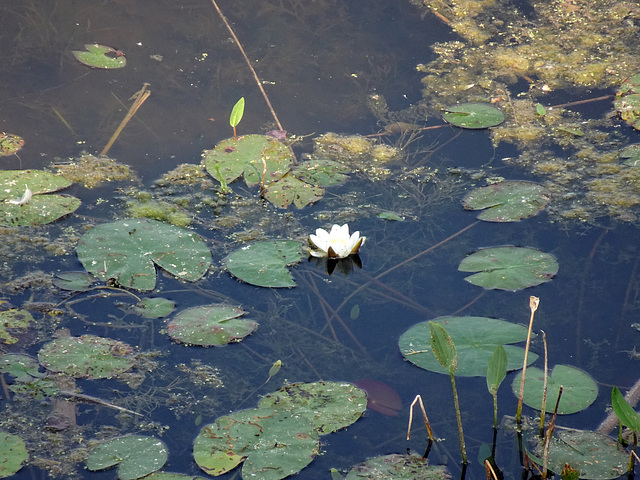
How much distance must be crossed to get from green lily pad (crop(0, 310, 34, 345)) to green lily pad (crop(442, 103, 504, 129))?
1.88 metres

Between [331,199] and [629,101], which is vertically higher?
[629,101]

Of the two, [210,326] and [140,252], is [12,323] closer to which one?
[140,252]

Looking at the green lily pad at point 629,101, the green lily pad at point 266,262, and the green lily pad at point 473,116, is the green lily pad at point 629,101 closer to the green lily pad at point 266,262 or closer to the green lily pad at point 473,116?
the green lily pad at point 473,116

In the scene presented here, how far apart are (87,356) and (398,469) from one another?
0.93 meters

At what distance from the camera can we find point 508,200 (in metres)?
2.45

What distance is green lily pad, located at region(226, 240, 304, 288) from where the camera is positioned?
2141 millimetres

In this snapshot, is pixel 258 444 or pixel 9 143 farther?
pixel 9 143

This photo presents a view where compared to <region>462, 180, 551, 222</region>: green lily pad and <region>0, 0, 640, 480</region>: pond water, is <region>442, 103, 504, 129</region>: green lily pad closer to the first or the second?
<region>0, 0, 640, 480</region>: pond water

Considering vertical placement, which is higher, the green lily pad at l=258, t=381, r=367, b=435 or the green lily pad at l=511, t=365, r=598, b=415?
the green lily pad at l=511, t=365, r=598, b=415

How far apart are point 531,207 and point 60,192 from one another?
5.84 ft

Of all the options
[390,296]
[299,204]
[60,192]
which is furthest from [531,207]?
[60,192]

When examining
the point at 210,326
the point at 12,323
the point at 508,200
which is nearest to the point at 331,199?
the point at 508,200

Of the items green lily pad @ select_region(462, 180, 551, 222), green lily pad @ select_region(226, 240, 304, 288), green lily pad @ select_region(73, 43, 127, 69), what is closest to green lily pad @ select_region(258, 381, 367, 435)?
green lily pad @ select_region(226, 240, 304, 288)

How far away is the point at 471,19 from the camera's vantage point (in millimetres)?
3602
